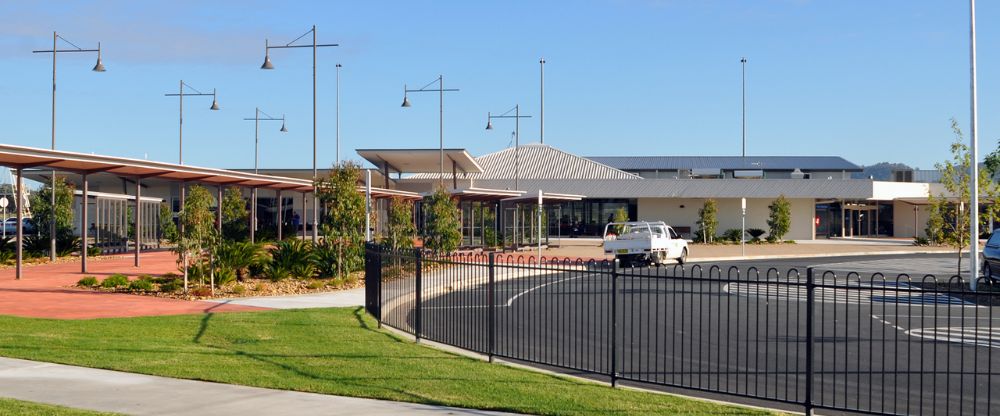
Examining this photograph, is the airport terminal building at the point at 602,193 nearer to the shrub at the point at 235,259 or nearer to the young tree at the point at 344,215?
the young tree at the point at 344,215

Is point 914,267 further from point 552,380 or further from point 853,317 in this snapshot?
point 552,380

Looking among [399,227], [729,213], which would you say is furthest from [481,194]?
[729,213]

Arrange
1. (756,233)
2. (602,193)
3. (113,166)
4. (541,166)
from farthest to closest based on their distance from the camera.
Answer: (541,166) < (602,193) < (756,233) < (113,166)

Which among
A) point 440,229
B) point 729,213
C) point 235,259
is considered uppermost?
point 729,213

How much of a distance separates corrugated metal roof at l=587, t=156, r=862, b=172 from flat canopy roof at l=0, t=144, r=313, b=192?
48.9 metres

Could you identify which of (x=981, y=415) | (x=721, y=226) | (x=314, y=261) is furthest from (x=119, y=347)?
(x=721, y=226)

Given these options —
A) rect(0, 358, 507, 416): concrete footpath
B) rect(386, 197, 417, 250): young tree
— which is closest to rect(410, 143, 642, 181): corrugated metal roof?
rect(386, 197, 417, 250): young tree

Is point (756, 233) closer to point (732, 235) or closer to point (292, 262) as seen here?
point (732, 235)

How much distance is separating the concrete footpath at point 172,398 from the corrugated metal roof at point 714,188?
54.3 metres

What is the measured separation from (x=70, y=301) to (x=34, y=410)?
39.0 feet

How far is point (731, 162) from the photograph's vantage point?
85688 millimetres

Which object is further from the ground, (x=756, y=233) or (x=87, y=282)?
(x=756, y=233)

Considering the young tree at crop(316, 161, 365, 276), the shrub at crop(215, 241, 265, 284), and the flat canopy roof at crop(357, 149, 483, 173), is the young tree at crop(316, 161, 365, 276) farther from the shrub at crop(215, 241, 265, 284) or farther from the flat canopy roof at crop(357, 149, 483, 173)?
the flat canopy roof at crop(357, 149, 483, 173)

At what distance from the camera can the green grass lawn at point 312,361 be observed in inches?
407
